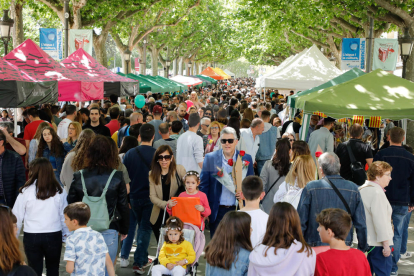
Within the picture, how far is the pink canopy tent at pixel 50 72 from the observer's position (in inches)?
414

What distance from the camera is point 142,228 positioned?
240 inches

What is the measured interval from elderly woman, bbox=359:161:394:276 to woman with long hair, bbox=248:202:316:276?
1876 millimetres

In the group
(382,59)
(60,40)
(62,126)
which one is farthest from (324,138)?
(60,40)

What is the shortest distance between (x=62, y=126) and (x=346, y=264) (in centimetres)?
666

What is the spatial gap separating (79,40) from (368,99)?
38.1 ft

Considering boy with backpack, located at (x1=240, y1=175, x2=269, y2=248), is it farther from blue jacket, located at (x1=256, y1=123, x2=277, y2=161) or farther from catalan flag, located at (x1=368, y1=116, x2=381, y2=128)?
catalan flag, located at (x1=368, y1=116, x2=381, y2=128)

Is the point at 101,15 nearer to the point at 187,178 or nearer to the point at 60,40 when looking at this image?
the point at 60,40

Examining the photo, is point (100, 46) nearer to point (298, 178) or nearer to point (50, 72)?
point (50, 72)

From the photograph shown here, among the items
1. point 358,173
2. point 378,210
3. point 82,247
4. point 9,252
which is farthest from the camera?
point 358,173

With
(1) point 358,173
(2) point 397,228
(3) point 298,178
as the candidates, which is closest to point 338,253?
(3) point 298,178

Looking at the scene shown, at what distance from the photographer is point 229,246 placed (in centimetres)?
364

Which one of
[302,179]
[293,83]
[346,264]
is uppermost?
[293,83]

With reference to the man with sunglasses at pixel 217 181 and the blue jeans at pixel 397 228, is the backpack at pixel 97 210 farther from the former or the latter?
the blue jeans at pixel 397 228

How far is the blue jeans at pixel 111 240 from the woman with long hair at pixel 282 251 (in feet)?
5.86
